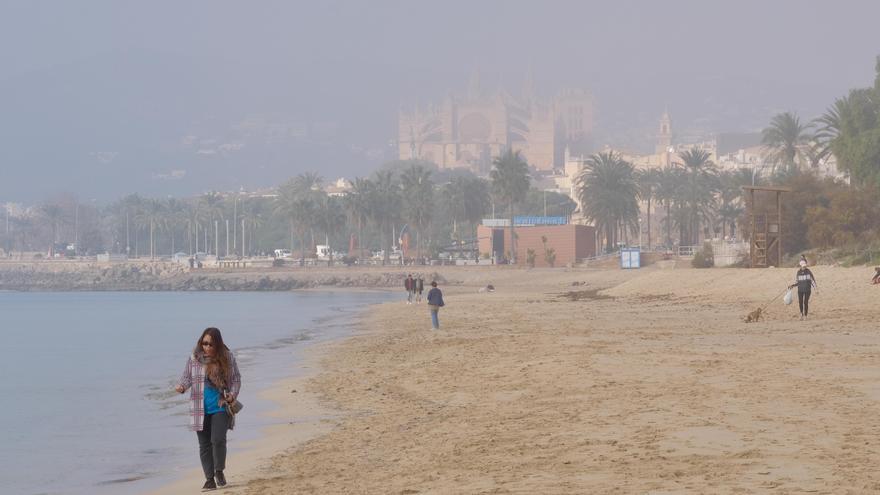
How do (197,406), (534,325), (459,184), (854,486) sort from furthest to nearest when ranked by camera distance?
(459,184), (534,325), (197,406), (854,486)

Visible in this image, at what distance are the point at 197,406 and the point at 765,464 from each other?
5703mm

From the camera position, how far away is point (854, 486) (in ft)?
37.9

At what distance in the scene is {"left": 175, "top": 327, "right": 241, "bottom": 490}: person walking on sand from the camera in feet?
46.4

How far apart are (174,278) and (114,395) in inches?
5210

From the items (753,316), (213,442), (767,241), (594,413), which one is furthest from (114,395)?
(767,241)

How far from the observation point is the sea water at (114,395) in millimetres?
17969

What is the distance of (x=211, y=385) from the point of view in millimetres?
14266

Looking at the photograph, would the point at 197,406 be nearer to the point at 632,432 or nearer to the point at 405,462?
the point at 405,462

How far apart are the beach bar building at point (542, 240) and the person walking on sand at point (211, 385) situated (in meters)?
114

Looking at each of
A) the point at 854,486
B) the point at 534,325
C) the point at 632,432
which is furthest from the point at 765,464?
the point at 534,325

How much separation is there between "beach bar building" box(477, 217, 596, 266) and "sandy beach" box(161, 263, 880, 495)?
3659 inches

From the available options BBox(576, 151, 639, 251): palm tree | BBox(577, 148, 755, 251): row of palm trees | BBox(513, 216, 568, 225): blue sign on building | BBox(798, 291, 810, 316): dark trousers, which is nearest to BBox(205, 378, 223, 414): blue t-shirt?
BBox(798, 291, 810, 316): dark trousers

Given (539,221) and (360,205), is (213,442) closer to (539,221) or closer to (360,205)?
(539,221)

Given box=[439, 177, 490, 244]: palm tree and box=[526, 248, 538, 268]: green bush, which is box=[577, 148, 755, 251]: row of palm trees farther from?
box=[439, 177, 490, 244]: palm tree
